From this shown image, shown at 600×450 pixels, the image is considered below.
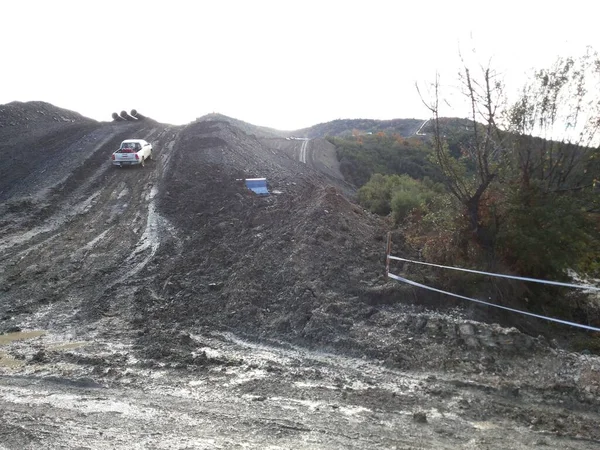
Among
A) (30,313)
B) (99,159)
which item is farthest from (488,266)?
(99,159)

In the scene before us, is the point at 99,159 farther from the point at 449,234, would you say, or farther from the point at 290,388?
the point at 290,388

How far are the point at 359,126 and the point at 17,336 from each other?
7803cm

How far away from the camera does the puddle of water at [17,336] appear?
9.85 m

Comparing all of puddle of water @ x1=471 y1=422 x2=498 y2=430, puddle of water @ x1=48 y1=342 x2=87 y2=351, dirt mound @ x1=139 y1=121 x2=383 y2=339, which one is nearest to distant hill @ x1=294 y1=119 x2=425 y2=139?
dirt mound @ x1=139 y1=121 x2=383 y2=339

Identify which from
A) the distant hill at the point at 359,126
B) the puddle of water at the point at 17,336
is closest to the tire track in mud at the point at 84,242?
the puddle of water at the point at 17,336

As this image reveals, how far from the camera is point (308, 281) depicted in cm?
1144

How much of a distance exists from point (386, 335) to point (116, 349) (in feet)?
15.6

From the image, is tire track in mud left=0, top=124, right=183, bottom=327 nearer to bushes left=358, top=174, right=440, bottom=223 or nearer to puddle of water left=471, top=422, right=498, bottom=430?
bushes left=358, top=174, right=440, bottom=223

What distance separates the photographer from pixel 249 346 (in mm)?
9422

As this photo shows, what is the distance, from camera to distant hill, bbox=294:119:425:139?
259 feet

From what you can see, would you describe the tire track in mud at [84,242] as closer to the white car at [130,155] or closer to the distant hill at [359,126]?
the white car at [130,155]

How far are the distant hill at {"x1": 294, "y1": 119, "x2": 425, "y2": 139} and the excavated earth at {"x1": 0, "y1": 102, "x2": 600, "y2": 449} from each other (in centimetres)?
6190

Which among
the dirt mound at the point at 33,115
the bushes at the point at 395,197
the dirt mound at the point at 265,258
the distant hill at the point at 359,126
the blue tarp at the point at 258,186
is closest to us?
the dirt mound at the point at 265,258

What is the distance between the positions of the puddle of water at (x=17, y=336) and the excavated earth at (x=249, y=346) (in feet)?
0.18
